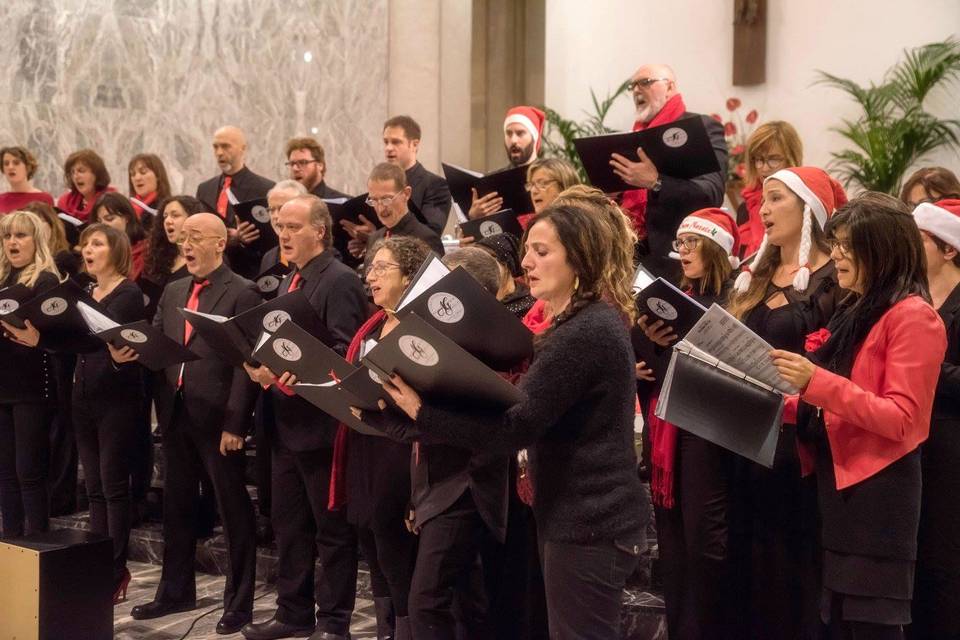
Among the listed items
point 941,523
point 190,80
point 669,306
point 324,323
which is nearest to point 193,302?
point 324,323

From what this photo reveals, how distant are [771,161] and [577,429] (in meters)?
2.25

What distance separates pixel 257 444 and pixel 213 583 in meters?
0.81

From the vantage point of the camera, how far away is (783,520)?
3.83m

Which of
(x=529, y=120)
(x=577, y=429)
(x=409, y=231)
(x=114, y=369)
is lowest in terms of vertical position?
(x=114, y=369)

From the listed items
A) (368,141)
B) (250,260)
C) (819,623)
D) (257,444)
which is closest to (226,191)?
(250,260)

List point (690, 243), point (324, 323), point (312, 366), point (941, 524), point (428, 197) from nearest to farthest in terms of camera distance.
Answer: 1. point (941, 524)
2. point (312, 366)
3. point (690, 243)
4. point (324, 323)
5. point (428, 197)

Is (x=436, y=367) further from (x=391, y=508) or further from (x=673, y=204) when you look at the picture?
(x=673, y=204)

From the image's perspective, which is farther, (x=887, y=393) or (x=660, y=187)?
(x=660, y=187)

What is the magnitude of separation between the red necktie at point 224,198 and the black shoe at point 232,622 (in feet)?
7.94

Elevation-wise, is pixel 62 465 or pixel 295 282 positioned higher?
pixel 295 282

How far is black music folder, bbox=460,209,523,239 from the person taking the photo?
489cm

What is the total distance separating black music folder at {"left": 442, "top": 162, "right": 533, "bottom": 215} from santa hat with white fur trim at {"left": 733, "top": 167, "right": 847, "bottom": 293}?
60.8 inches

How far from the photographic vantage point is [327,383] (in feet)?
12.8

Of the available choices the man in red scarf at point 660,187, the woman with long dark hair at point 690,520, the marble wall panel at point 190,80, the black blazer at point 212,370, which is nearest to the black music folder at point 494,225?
the man in red scarf at point 660,187
